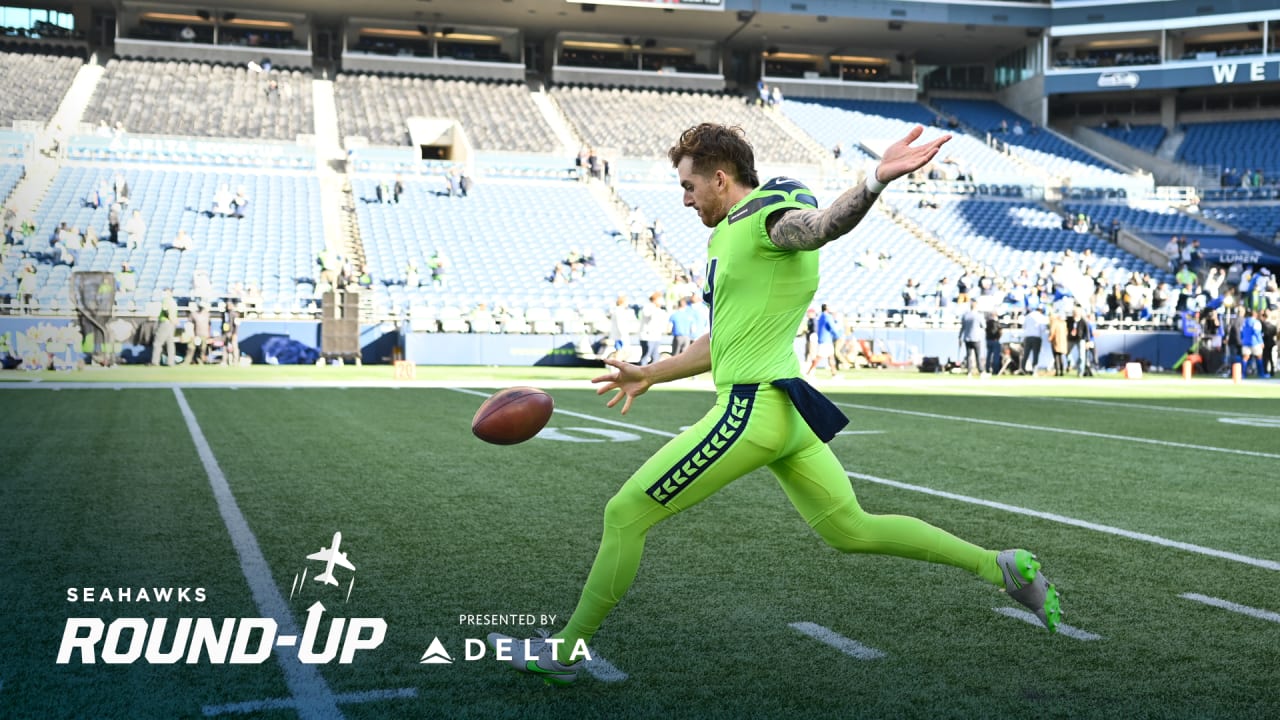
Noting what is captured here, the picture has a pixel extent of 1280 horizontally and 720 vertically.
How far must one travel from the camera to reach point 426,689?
12.4 ft

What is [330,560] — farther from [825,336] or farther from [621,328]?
[621,328]

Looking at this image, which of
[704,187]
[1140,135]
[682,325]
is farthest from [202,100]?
[704,187]

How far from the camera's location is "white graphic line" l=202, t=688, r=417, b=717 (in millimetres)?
3557

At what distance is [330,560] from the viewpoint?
220 inches

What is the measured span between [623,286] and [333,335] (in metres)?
7.90

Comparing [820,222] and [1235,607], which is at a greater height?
[820,222]

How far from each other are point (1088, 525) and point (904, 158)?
407cm

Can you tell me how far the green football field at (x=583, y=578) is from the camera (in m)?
3.77

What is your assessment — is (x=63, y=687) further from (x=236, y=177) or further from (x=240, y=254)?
(x=236, y=177)

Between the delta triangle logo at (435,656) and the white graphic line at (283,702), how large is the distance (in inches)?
11.3

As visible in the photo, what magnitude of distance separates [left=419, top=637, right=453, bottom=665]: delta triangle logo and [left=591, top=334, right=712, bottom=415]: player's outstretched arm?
3.48 ft

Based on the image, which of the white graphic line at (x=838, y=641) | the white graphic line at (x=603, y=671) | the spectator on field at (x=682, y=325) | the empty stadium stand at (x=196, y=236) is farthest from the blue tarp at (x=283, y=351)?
the white graphic line at (x=603, y=671)

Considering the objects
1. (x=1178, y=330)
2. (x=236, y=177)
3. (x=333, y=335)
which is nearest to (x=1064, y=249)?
(x=1178, y=330)

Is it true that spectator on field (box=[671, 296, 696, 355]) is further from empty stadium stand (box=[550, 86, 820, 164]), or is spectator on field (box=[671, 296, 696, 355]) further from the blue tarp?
empty stadium stand (box=[550, 86, 820, 164])
